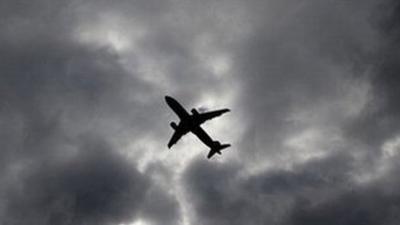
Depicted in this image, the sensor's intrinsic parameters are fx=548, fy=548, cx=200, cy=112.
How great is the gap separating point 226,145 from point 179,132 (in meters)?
17.9

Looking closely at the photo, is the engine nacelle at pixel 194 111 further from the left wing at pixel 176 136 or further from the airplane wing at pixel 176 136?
the airplane wing at pixel 176 136

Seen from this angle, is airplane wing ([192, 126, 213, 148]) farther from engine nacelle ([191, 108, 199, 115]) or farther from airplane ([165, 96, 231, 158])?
engine nacelle ([191, 108, 199, 115])

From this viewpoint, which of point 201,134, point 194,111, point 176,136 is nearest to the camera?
point 194,111

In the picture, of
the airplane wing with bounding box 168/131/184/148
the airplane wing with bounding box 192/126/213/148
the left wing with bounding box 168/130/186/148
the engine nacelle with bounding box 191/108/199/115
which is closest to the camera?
the engine nacelle with bounding box 191/108/199/115

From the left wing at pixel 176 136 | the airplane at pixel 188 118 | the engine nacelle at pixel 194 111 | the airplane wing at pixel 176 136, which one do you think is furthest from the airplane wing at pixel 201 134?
the engine nacelle at pixel 194 111

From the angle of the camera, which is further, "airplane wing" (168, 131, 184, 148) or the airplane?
"airplane wing" (168, 131, 184, 148)

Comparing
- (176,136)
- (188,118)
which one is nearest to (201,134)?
(176,136)

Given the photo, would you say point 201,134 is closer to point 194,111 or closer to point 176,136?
point 176,136

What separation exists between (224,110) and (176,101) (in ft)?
49.1

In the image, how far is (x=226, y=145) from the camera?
181 meters

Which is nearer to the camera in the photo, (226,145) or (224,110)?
(224,110)

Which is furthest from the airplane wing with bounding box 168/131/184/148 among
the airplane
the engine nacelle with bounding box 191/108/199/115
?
the engine nacelle with bounding box 191/108/199/115

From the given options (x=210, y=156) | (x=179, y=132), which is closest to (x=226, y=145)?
(x=210, y=156)

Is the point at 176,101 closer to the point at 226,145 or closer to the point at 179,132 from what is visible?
the point at 179,132
